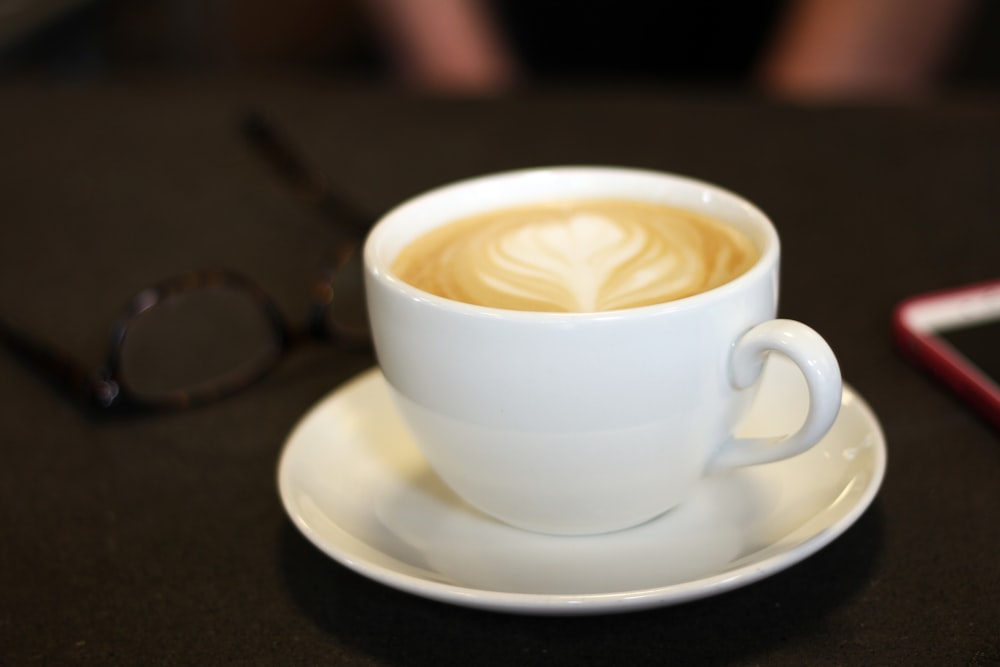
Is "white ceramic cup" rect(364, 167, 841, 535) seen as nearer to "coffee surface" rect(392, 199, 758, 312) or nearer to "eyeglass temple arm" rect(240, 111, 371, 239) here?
"coffee surface" rect(392, 199, 758, 312)

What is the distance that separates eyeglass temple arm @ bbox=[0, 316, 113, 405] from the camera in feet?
2.30

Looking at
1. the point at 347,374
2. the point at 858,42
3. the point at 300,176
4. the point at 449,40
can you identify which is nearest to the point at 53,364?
the point at 347,374

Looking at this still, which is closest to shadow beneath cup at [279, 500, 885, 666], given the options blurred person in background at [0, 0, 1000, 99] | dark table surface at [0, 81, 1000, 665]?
dark table surface at [0, 81, 1000, 665]

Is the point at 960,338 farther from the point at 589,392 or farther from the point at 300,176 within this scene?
the point at 300,176

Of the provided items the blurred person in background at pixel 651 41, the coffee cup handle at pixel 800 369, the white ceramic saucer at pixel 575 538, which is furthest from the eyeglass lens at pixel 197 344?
the blurred person in background at pixel 651 41

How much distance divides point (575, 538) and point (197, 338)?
407 millimetres

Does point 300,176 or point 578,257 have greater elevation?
point 578,257

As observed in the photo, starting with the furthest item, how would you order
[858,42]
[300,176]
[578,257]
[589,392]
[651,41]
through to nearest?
[651,41] < [858,42] < [300,176] < [578,257] < [589,392]

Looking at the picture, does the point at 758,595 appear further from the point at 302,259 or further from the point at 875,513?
the point at 302,259

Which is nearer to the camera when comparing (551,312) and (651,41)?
(551,312)

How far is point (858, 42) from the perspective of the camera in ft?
5.24

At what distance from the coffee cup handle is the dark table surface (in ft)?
0.20

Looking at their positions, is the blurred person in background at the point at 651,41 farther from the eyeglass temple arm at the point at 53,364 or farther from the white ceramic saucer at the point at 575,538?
the white ceramic saucer at the point at 575,538

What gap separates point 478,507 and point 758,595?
15cm
